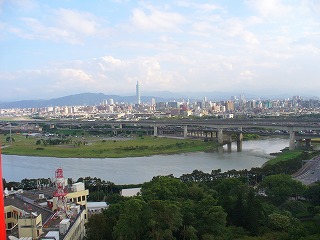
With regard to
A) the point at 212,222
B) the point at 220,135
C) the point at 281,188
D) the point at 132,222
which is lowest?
the point at 220,135

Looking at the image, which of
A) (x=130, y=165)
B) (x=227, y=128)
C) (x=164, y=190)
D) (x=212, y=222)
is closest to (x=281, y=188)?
(x=164, y=190)

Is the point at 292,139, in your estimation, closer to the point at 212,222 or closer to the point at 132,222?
the point at 212,222

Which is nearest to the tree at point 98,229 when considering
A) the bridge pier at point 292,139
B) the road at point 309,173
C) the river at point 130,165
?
the river at point 130,165

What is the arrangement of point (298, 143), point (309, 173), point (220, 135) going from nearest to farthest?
point (309, 173) < point (298, 143) < point (220, 135)

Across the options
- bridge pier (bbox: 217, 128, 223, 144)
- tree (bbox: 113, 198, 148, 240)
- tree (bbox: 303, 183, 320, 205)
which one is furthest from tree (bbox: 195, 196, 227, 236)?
bridge pier (bbox: 217, 128, 223, 144)

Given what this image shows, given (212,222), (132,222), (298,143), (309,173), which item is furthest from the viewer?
(298,143)

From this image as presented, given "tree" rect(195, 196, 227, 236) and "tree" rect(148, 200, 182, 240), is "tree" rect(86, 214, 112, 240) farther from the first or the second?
"tree" rect(195, 196, 227, 236)

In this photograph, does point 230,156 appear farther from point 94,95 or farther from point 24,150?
point 94,95

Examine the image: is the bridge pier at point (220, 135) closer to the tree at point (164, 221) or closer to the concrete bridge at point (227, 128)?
the concrete bridge at point (227, 128)

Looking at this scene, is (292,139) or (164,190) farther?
(292,139)
